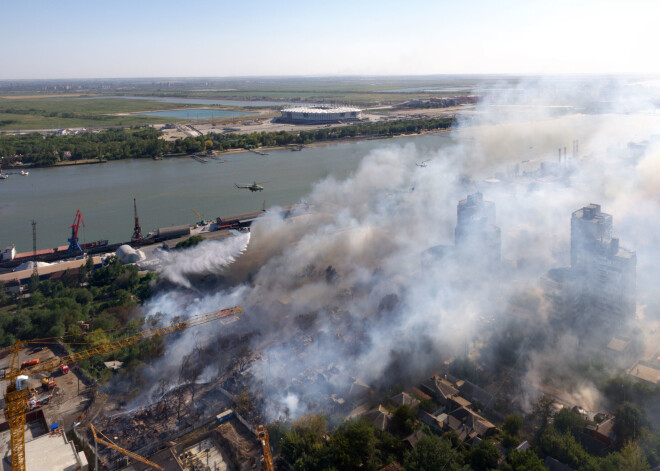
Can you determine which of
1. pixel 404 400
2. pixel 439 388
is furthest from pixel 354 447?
pixel 439 388

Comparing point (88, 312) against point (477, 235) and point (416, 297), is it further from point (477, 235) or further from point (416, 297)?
point (477, 235)

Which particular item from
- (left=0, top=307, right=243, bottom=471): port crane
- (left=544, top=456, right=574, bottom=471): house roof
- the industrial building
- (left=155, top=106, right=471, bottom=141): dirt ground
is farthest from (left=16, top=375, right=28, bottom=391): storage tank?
the industrial building

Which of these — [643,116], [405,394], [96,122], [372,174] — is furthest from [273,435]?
[96,122]

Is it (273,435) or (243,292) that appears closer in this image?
(273,435)

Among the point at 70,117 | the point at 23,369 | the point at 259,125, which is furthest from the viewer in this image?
the point at 70,117

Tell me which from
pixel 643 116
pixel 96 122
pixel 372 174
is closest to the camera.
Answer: pixel 372 174

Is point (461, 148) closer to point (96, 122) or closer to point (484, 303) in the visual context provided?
point (484, 303)

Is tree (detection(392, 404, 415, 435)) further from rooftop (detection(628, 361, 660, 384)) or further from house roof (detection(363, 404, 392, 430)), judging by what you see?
rooftop (detection(628, 361, 660, 384))
